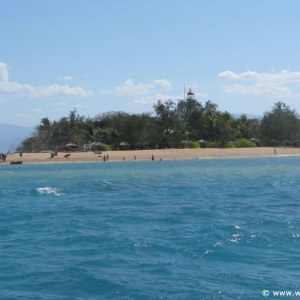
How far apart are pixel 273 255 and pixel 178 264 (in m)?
2.84

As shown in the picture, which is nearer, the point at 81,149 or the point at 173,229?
the point at 173,229

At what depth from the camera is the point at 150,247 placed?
15.9 metres

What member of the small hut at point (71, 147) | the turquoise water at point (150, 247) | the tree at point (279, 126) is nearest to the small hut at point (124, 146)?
the small hut at point (71, 147)

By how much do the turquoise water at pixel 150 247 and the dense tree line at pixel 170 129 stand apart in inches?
2290

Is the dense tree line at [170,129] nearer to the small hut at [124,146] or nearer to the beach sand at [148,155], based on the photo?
the small hut at [124,146]

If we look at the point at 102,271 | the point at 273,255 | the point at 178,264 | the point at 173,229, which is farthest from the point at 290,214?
the point at 102,271

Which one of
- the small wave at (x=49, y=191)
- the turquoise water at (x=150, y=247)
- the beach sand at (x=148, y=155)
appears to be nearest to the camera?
the turquoise water at (x=150, y=247)

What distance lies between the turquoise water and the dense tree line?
58.2 metres

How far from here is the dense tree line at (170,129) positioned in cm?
8800

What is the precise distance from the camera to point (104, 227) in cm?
1959

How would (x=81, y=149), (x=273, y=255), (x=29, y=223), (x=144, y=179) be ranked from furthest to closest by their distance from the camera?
(x=81, y=149) < (x=144, y=179) < (x=29, y=223) < (x=273, y=255)

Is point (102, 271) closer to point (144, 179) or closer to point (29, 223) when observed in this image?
point (29, 223)

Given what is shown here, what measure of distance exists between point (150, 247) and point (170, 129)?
7385 cm

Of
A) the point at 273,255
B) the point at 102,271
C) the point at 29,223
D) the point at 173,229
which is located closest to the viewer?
the point at 102,271
